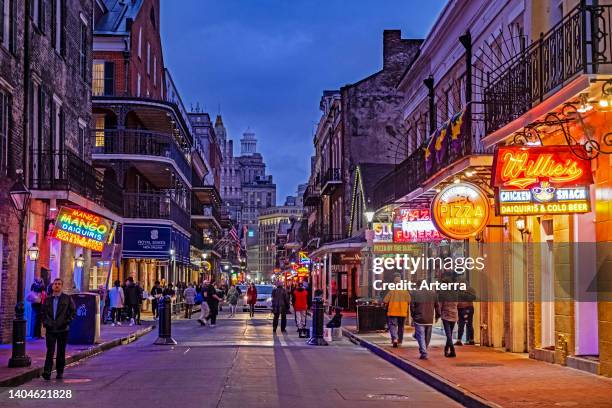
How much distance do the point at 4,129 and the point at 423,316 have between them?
33.9 feet

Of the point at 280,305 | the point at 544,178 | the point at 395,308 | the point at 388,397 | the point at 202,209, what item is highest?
the point at 202,209

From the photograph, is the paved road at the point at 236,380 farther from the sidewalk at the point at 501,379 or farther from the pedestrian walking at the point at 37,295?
the pedestrian walking at the point at 37,295

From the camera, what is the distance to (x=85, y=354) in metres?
19.9

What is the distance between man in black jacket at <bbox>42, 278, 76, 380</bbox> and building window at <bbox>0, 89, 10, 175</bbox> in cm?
657

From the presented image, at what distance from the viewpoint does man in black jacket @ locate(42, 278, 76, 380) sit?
15000mm

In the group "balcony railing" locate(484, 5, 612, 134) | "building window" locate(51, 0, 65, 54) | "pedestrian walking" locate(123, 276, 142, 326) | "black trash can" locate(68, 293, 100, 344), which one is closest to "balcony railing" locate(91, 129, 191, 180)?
"pedestrian walking" locate(123, 276, 142, 326)

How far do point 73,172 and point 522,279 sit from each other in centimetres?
1261

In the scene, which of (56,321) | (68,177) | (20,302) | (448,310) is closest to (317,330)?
(448,310)

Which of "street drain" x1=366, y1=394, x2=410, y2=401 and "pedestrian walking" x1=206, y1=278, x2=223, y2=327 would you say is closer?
"street drain" x1=366, y1=394, x2=410, y2=401

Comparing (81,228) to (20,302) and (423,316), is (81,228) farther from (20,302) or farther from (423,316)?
(423,316)

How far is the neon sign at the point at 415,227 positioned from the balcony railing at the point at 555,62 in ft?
21.3

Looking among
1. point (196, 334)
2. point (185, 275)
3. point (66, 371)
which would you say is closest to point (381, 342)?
point (196, 334)

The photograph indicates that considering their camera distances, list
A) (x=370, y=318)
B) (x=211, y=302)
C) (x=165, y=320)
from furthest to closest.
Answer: (x=211, y=302) → (x=370, y=318) → (x=165, y=320)

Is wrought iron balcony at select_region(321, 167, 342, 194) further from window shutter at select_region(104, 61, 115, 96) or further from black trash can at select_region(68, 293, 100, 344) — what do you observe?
black trash can at select_region(68, 293, 100, 344)
